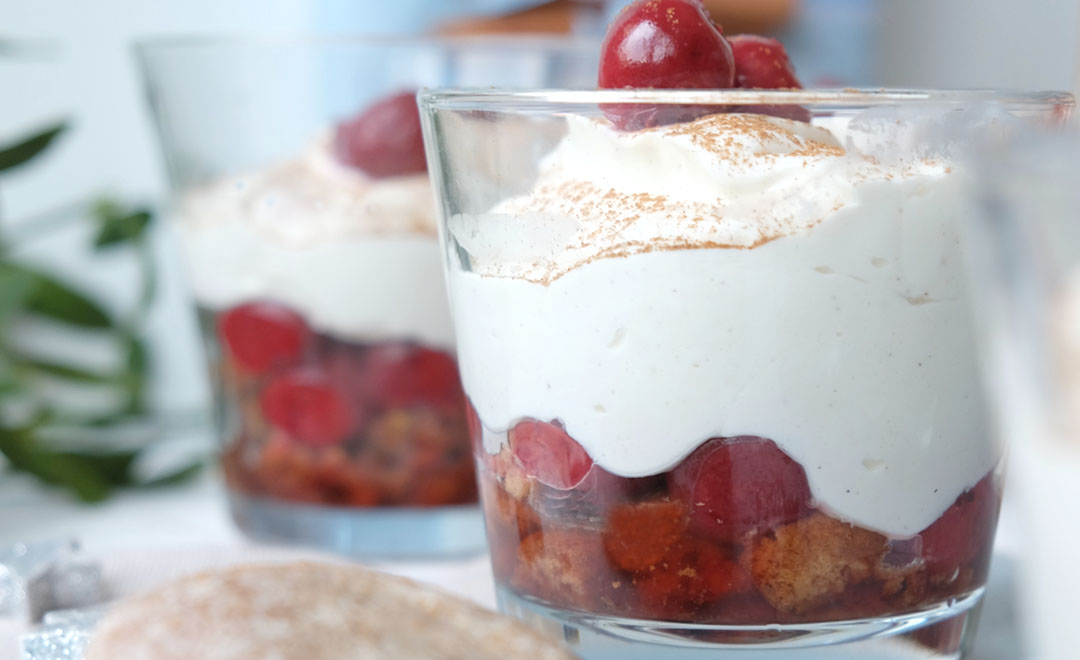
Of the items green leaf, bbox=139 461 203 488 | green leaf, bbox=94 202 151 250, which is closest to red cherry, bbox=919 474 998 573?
green leaf, bbox=139 461 203 488

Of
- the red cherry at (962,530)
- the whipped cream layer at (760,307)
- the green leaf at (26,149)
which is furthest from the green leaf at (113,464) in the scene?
the red cherry at (962,530)

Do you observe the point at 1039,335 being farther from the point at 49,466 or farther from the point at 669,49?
the point at 49,466

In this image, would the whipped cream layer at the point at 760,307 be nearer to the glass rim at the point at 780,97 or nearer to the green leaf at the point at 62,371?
the glass rim at the point at 780,97

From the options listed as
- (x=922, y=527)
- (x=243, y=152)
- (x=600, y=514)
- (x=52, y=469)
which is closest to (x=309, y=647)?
(x=600, y=514)

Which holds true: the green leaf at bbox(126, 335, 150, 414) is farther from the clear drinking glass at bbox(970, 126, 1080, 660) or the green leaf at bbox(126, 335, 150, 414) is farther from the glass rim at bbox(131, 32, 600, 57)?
the clear drinking glass at bbox(970, 126, 1080, 660)

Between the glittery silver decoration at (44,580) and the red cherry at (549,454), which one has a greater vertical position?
the red cherry at (549,454)

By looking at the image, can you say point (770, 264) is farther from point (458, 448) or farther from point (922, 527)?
point (458, 448)
